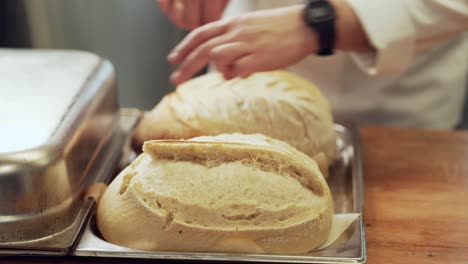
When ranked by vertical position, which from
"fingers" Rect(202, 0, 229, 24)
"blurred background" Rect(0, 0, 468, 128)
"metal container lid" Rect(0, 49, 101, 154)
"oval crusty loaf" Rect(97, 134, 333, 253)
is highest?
"fingers" Rect(202, 0, 229, 24)

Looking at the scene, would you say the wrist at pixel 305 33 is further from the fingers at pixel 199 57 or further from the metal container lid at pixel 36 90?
the metal container lid at pixel 36 90

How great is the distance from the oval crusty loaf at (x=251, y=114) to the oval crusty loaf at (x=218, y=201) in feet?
0.44

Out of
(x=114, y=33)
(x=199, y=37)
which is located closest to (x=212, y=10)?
(x=199, y=37)

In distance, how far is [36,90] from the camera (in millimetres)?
882

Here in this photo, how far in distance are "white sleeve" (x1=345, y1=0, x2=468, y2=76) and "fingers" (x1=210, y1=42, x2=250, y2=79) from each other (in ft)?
0.64

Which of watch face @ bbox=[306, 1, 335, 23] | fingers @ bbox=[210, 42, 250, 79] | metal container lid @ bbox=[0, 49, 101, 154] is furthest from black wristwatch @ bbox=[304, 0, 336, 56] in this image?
metal container lid @ bbox=[0, 49, 101, 154]

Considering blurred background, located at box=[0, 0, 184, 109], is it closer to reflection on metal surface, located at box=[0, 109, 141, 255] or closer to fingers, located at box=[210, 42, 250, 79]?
fingers, located at box=[210, 42, 250, 79]

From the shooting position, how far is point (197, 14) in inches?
41.7

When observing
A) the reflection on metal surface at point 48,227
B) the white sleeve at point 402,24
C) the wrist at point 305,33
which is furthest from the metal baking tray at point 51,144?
the white sleeve at point 402,24

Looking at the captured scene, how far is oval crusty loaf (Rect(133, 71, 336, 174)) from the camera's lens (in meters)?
0.91

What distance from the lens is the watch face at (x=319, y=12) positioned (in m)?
0.92

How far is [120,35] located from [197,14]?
712 mm

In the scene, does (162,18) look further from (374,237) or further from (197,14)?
(374,237)

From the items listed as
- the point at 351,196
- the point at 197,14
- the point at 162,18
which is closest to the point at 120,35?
the point at 162,18
